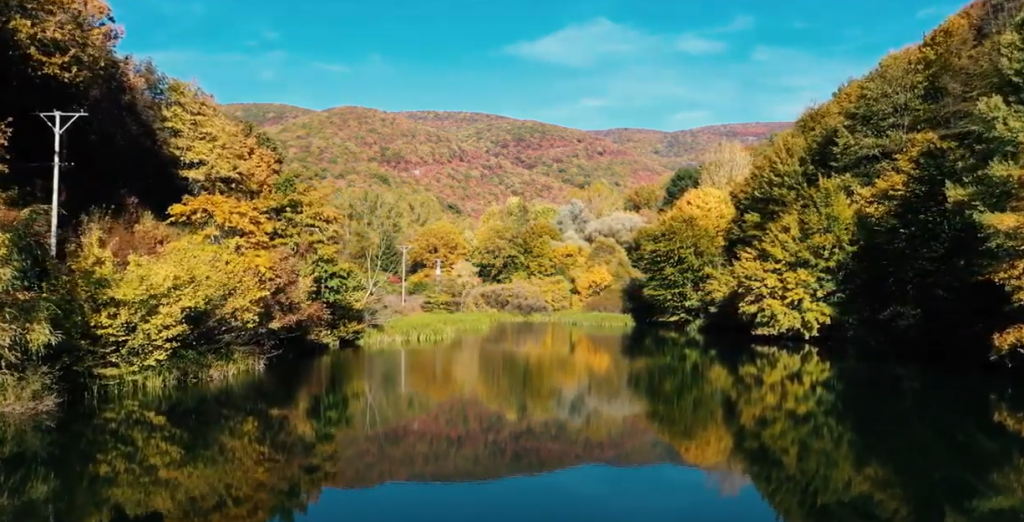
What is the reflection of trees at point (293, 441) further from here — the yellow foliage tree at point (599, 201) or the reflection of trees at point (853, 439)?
the yellow foliage tree at point (599, 201)

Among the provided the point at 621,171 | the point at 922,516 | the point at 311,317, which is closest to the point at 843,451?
the point at 922,516

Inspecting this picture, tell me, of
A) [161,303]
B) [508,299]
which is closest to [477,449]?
[161,303]

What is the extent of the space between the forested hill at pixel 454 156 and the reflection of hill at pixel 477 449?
69908mm

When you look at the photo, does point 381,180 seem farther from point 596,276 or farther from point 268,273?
point 268,273

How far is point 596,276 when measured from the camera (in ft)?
195

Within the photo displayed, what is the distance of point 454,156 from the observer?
12544 centimetres

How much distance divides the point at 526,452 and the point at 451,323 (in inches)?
1160

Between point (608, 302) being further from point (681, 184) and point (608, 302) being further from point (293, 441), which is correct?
point (293, 441)

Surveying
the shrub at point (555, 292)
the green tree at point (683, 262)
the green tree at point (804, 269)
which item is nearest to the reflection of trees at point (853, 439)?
the green tree at point (804, 269)

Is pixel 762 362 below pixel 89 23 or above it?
below

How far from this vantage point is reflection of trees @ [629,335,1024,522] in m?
10.8

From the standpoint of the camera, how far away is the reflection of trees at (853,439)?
1084 centimetres

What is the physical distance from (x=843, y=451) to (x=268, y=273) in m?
17.8

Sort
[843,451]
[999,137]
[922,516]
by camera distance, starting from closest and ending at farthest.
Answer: [922,516] < [843,451] < [999,137]
